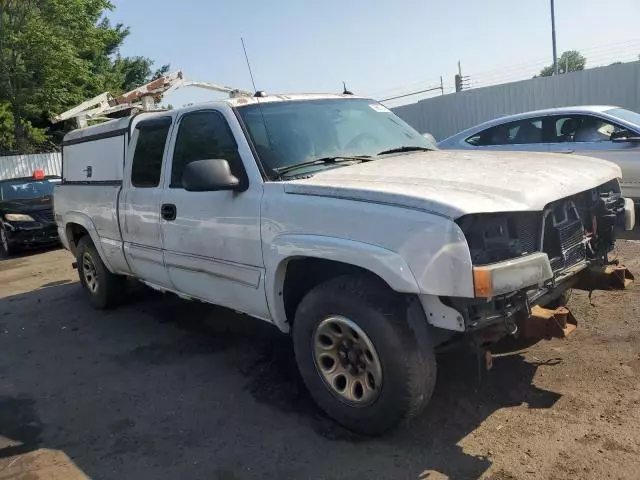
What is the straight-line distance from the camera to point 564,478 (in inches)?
109

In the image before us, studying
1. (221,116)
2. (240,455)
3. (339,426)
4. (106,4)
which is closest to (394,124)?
(221,116)

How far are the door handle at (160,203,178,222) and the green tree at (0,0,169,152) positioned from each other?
738 inches

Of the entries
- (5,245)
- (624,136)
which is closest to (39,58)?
(5,245)

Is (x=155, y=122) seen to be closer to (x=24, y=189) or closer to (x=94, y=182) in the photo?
(x=94, y=182)

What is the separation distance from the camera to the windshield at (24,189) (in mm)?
12086

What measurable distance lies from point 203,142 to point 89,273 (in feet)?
10.4

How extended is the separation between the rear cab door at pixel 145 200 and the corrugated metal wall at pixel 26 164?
17.0m

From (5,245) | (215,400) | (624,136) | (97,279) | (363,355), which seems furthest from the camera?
(5,245)

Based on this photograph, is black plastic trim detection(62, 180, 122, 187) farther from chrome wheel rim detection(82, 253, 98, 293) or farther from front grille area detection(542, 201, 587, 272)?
front grille area detection(542, 201, 587, 272)

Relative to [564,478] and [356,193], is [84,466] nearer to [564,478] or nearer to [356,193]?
[356,193]

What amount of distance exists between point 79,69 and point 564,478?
2237 centimetres

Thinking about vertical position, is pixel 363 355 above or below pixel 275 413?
above

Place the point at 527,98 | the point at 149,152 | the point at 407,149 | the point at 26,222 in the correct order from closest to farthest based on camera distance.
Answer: the point at 407,149 → the point at 149,152 → the point at 26,222 → the point at 527,98

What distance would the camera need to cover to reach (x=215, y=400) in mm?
4004
